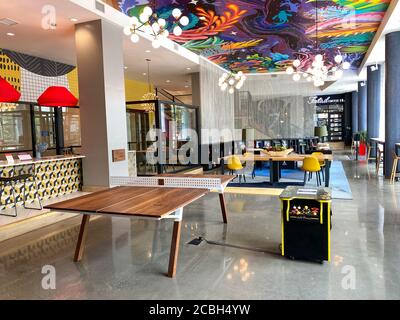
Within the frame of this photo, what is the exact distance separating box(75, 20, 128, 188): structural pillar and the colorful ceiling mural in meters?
0.80

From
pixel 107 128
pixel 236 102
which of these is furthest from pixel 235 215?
pixel 236 102

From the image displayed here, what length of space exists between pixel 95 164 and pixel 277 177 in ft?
14.9

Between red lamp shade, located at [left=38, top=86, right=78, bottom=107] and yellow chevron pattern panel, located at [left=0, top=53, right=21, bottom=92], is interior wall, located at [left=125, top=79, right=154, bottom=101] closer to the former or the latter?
yellow chevron pattern panel, located at [left=0, top=53, right=21, bottom=92]

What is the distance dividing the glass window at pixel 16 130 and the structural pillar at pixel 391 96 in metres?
9.87

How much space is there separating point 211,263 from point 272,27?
6.43 meters

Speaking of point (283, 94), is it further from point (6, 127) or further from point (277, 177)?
point (6, 127)

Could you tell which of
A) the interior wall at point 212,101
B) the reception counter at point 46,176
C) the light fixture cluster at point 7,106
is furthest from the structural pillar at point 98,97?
the interior wall at point 212,101

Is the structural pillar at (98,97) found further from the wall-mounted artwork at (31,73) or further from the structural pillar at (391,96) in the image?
the structural pillar at (391,96)

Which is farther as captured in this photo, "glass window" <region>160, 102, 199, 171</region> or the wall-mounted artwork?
"glass window" <region>160, 102, 199, 171</region>

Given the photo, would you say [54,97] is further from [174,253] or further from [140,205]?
[174,253]

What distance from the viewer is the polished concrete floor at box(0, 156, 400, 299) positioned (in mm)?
2658

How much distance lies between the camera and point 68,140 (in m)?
10.0

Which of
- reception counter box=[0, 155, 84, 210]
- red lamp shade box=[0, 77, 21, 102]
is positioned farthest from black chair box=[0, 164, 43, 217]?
red lamp shade box=[0, 77, 21, 102]

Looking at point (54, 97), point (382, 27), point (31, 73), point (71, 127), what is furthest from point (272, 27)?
point (71, 127)
